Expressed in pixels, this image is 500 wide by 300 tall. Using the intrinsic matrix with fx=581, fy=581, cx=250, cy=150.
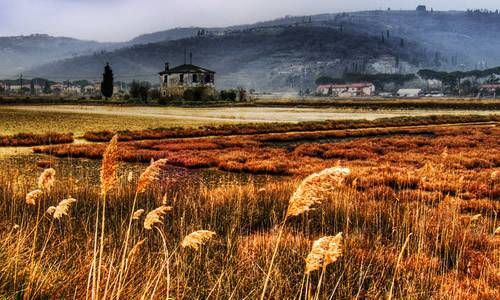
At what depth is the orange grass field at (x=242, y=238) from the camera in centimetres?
406

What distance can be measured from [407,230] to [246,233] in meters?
2.27

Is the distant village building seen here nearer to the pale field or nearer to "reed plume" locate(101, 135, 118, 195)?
the pale field

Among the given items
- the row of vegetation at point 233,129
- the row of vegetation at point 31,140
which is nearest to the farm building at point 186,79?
the row of vegetation at point 233,129

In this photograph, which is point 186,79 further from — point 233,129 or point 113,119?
point 233,129

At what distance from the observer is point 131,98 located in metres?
114

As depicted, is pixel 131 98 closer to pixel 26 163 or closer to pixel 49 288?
pixel 26 163

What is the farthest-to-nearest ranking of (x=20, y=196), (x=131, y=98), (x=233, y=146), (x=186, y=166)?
(x=131, y=98) → (x=233, y=146) → (x=186, y=166) → (x=20, y=196)

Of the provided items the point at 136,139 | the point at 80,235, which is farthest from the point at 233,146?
the point at 80,235

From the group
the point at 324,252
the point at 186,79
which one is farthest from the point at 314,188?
the point at 186,79

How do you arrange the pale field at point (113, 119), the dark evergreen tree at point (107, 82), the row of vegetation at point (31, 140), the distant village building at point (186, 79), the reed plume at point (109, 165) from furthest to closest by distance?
the distant village building at point (186, 79), the dark evergreen tree at point (107, 82), the pale field at point (113, 119), the row of vegetation at point (31, 140), the reed plume at point (109, 165)

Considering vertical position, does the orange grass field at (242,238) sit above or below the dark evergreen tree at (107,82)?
below

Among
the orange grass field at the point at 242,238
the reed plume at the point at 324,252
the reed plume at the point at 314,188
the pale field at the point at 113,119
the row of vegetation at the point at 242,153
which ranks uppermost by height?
the reed plume at the point at 314,188

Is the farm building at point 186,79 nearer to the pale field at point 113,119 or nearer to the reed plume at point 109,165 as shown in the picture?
the pale field at point 113,119

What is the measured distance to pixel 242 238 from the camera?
7.71 m
